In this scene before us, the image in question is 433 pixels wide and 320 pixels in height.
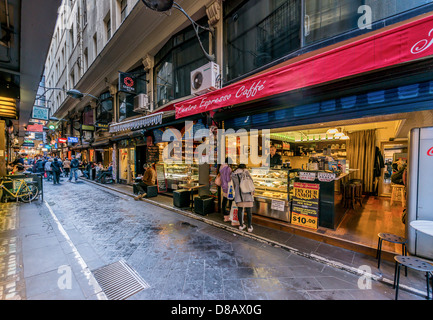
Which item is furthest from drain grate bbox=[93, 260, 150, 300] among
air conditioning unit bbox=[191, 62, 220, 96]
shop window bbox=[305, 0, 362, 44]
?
shop window bbox=[305, 0, 362, 44]

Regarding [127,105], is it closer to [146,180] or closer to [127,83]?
[127,83]

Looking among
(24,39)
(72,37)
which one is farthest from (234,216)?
(72,37)

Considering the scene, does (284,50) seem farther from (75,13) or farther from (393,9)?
(75,13)

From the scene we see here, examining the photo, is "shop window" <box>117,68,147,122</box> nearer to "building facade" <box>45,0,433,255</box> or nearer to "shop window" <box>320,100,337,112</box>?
"building facade" <box>45,0,433,255</box>

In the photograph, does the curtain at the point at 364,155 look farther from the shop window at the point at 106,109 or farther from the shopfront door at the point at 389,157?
the shop window at the point at 106,109

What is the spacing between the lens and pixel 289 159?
1266cm

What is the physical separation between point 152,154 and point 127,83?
458cm

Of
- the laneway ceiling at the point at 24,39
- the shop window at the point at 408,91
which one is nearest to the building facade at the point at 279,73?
the shop window at the point at 408,91

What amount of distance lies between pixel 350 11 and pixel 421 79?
2.69m

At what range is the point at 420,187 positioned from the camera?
357 cm

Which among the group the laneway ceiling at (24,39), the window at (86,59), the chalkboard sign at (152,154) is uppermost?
the window at (86,59)

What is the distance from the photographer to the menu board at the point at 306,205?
5102 mm

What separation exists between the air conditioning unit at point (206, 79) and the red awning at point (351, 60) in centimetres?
197

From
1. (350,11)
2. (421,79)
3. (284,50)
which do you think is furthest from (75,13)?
(421,79)
